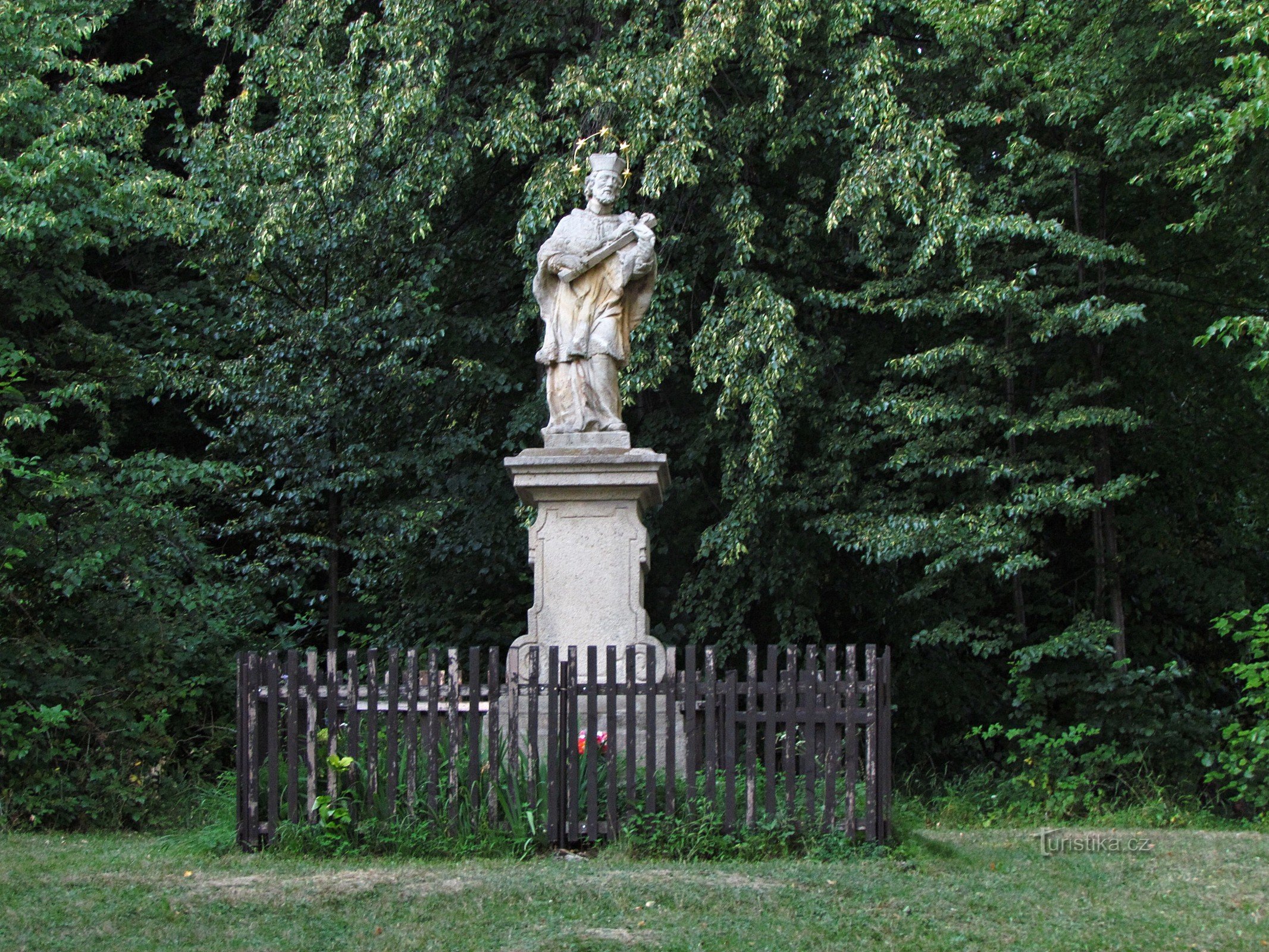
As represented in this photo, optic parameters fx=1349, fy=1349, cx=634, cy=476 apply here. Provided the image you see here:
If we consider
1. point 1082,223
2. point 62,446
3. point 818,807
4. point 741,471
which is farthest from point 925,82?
point 62,446

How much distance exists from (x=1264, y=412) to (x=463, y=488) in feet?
26.2

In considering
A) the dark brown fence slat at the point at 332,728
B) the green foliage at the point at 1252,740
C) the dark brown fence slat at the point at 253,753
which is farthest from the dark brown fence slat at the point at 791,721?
the green foliage at the point at 1252,740

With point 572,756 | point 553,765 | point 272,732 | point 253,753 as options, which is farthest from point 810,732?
point 253,753

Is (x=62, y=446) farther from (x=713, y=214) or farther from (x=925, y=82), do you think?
(x=925, y=82)

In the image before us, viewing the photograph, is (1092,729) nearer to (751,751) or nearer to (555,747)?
(751,751)

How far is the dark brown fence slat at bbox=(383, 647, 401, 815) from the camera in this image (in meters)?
7.52

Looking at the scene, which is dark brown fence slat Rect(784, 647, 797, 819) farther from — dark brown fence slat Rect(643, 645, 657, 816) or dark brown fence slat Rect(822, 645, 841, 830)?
dark brown fence slat Rect(643, 645, 657, 816)

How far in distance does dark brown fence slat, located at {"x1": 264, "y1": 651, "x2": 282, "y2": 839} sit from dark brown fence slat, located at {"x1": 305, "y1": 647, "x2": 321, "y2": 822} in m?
0.16

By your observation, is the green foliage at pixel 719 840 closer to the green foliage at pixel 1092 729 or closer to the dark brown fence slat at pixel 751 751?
the dark brown fence slat at pixel 751 751

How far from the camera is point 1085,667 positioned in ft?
40.4

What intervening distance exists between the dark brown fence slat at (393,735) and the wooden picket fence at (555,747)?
1 centimetres

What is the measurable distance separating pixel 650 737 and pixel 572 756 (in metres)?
0.44

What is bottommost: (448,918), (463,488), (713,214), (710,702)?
(448,918)
